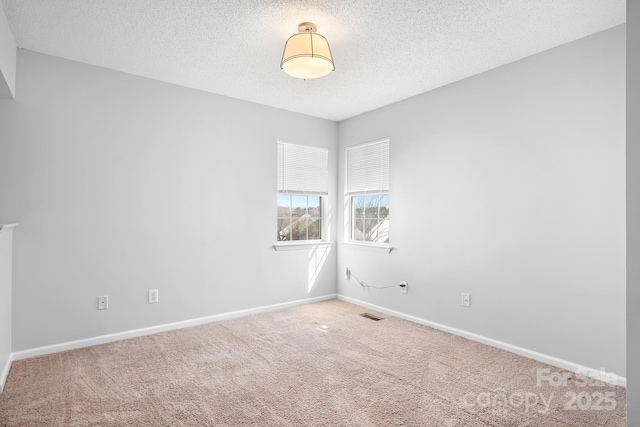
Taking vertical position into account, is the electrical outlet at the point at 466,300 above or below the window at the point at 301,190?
below

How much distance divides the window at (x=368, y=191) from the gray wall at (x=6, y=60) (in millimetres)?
3584

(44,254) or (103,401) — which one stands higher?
(44,254)

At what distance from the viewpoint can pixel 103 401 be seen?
2271 mm

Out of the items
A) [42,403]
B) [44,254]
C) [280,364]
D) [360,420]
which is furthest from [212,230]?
[360,420]

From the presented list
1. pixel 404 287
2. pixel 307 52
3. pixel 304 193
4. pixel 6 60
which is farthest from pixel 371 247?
pixel 6 60

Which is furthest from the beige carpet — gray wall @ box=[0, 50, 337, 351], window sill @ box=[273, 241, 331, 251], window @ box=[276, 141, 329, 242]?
window @ box=[276, 141, 329, 242]

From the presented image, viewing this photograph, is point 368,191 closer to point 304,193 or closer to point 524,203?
point 304,193

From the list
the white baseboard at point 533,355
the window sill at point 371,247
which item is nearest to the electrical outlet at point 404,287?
the white baseboard at point 533,355

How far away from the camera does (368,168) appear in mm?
4625

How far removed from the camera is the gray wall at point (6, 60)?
240cm

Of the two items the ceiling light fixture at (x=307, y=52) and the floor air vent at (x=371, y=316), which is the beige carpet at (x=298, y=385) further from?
the ceiling light fixture at (x=307, y=52)

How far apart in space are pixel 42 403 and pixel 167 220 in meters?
1.83

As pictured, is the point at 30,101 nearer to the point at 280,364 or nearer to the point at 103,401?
the point at 103,401
